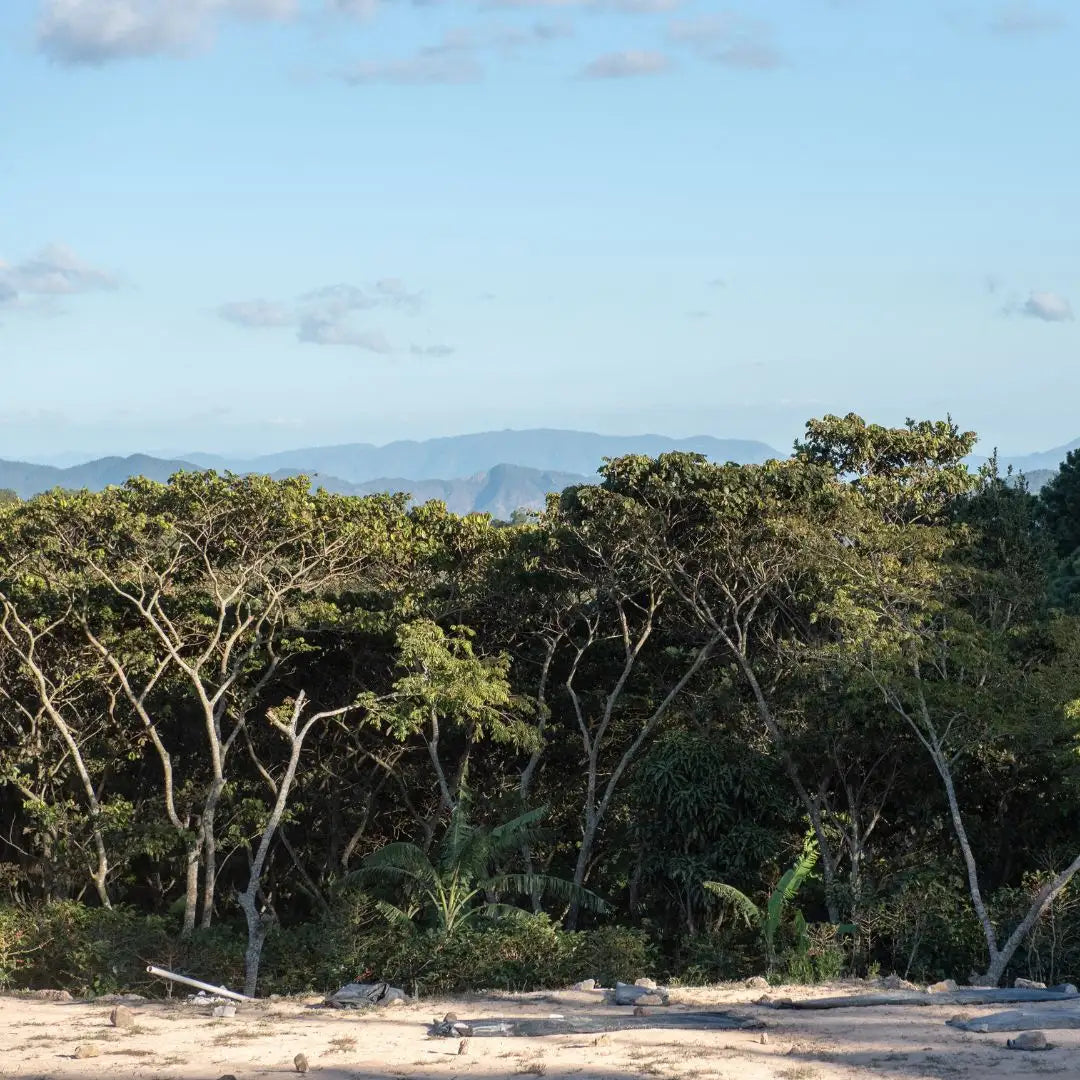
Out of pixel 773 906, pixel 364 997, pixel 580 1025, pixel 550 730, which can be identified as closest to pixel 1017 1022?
pixel 580 1025

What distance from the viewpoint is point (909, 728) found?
1994 centimetres

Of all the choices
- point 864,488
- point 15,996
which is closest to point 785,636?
point 864,488

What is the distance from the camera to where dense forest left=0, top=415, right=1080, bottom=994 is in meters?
18.2

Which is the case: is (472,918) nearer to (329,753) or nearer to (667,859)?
(667,859)

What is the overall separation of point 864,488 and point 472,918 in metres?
10.5

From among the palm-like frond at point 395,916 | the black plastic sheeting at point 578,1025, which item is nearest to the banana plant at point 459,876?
the palm-like frond at point 395,916

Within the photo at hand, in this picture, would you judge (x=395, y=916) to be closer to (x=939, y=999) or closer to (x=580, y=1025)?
(x=580, y=1025)

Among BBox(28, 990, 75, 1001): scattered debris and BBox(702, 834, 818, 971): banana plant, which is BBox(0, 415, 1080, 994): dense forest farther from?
BBox(28, 990, 75, 1001): scattered debris

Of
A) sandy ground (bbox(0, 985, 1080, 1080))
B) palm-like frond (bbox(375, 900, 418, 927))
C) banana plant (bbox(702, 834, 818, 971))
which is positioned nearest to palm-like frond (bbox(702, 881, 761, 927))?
banana plant (bbox(702, 834, 818, 971))

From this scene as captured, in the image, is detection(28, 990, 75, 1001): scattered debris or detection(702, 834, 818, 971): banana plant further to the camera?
detection(702, 834, 818, 971): banana plant

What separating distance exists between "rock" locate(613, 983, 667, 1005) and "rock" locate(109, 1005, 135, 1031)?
438cm

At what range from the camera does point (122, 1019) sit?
1206 cm

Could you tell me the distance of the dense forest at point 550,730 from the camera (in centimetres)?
1817

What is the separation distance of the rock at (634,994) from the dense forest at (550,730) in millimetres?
2362
